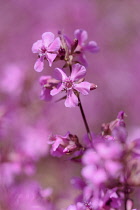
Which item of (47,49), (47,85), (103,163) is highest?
(47,49)

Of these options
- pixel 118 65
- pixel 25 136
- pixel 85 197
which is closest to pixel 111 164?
pixel 85 197

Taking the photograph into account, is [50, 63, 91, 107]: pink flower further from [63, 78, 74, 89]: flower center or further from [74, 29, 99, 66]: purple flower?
[74, 29, 99, 66]: purple flower

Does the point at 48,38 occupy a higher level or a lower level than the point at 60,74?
higher

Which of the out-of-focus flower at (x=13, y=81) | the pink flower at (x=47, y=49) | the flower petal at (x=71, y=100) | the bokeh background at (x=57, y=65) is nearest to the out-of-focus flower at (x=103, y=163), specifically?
the flower petal at (x=71, y=100)

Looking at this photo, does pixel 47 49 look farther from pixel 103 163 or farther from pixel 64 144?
pixel 103 163

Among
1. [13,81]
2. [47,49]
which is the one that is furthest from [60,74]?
[13,81]

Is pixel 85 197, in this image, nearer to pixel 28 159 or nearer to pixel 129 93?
pixel 28 159
